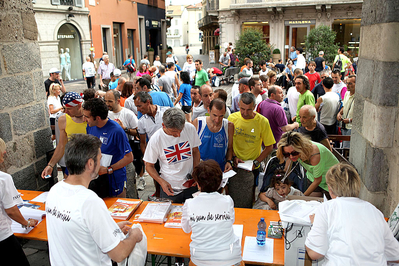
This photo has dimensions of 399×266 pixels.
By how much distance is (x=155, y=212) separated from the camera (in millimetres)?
3508

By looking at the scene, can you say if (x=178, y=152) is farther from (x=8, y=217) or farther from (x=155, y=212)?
(x=8, y=217)

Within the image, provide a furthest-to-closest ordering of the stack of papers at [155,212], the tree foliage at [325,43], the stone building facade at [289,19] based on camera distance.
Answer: the stone building facade at [289,19], the tree foliage at [325,43], the stack of papers at [155,212]

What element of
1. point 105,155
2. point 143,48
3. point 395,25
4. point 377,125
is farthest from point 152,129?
point 143,48

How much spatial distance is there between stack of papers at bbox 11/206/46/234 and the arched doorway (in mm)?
16193

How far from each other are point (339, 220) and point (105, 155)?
2.63 meters

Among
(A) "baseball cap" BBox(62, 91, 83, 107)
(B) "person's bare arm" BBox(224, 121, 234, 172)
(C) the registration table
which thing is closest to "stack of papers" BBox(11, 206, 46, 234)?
(C) the registration table

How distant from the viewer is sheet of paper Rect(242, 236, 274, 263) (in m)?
2.82

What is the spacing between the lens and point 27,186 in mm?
4570

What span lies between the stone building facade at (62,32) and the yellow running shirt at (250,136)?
14.5 metres

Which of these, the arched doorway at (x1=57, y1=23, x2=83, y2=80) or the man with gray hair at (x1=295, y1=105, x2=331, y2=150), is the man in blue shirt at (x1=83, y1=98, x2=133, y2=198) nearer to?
the man with gray hair at (x1=295, y1=105, x2=331, y2=150)

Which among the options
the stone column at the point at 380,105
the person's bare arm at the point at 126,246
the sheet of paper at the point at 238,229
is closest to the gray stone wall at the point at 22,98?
the person's bare arm at the point at 126,246

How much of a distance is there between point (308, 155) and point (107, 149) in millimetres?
2242

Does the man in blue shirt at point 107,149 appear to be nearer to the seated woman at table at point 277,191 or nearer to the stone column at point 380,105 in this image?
the seated woman at table at point 277,191

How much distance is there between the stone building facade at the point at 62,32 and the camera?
16609 millimetres
